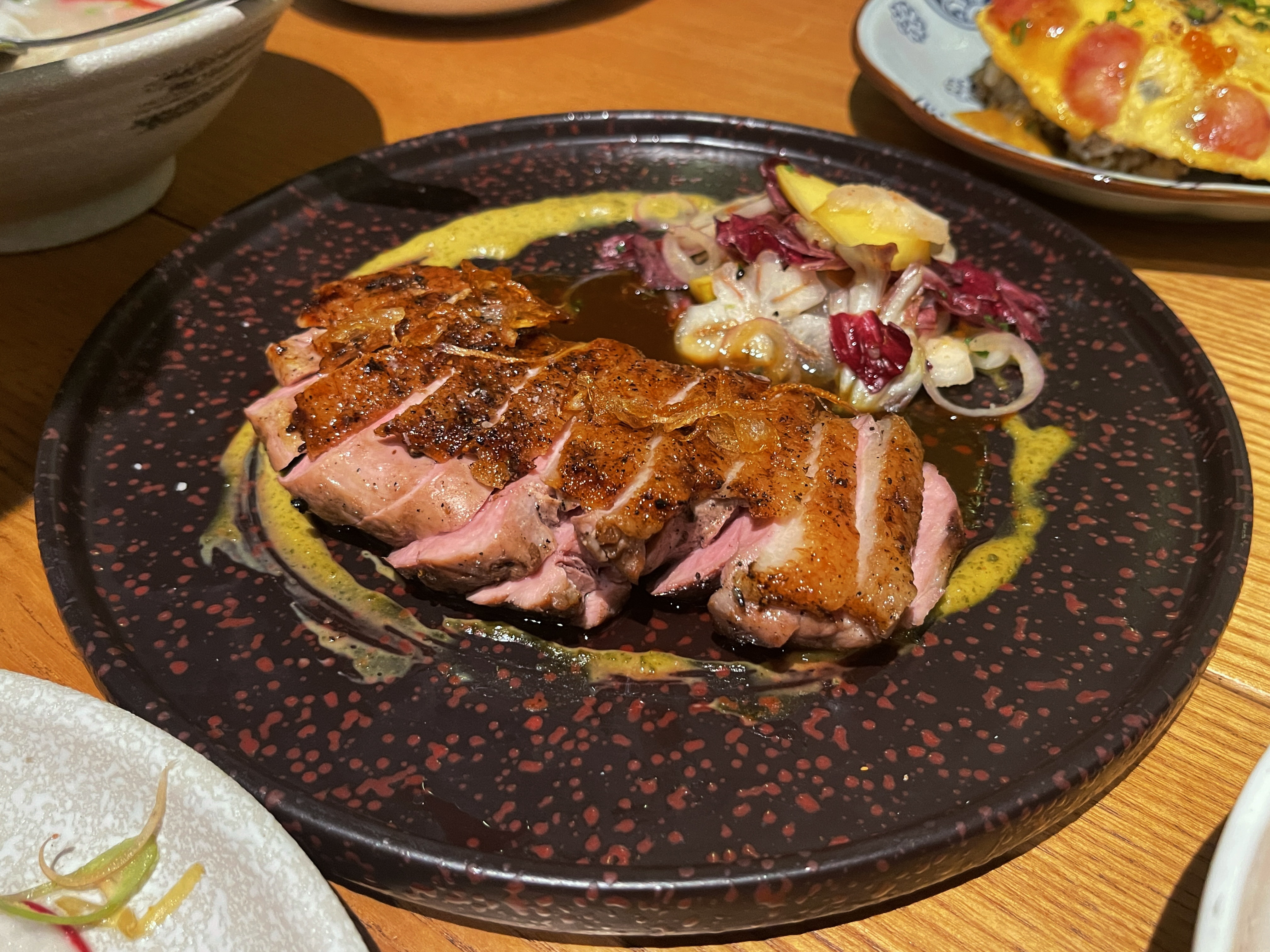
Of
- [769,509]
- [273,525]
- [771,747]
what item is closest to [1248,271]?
[769,509]

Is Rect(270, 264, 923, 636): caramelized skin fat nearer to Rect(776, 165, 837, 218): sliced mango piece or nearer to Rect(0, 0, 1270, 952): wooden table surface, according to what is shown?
Rect(0, 0, 1270, 952): wooden table surface

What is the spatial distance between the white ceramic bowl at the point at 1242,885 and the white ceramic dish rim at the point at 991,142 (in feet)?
8.12

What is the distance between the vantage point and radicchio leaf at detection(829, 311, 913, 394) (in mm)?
2795

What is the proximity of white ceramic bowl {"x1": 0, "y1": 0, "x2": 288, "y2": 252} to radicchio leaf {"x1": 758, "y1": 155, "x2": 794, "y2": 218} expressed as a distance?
171 centimetres

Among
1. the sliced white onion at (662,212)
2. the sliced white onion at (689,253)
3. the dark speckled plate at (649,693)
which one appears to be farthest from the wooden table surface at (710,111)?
the sliced white onion at (689,253)

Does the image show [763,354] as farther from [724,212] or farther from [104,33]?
[104,33]

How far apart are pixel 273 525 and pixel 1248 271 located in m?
3.47

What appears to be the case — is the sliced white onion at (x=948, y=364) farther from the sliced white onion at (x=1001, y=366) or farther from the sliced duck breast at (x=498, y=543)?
the sliced duck breast at (x=498, y=543)

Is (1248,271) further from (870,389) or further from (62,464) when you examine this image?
(62,464)

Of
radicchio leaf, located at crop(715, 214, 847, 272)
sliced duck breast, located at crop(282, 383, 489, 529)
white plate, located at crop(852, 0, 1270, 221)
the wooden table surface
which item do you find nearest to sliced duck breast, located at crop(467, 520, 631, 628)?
sliced duck breast, located at crop(282, 383, 489, 529)

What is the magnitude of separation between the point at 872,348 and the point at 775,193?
732 mm

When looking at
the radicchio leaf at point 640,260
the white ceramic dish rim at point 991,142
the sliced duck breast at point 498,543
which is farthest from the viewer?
the radicchio leaf at point 640,260

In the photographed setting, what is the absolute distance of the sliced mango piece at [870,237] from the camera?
2893 millimetres

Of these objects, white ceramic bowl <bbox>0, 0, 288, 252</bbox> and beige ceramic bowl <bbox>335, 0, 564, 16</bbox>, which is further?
beige ceramic bowl <bbox>335, 0, 564, 16</bbox>
